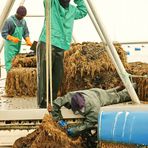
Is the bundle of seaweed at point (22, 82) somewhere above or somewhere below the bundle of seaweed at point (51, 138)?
above

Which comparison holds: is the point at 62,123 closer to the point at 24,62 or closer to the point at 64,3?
the point at 64,3

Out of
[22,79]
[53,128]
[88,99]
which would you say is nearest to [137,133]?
[53,128]

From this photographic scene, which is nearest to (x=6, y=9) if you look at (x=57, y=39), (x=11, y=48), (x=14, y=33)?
(x=57, y=39)

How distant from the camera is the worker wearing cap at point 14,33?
640cm

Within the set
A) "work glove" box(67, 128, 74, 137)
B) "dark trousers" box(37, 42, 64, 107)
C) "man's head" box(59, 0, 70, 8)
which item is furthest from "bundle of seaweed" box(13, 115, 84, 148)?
"man's head" box(59, 0, 70, 8)

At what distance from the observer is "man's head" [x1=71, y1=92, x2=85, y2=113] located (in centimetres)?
362

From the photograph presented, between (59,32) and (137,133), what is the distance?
153 cm

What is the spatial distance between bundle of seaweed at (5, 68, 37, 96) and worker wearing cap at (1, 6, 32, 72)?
869 mm

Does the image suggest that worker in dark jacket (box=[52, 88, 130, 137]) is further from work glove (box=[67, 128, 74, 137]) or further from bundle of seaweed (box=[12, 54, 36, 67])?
bundle of seaweed (box=[12, 54, 36, 67])

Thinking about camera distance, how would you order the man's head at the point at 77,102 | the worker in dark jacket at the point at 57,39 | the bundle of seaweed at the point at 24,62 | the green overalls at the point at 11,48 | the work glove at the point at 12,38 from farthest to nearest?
the green overalls at the point at 11,48 < the work glove at the point at 12,38 < the bundle of seaweed at the point at 24,62 < the worker in dark jacket at the point at 57,39 < the man's head at the point at 77,102

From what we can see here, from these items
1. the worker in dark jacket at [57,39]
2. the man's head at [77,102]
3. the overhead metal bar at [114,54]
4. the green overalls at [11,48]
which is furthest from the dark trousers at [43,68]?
the green overalls at [11,48]

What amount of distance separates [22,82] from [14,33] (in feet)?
4.36

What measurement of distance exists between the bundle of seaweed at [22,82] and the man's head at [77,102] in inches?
77.9

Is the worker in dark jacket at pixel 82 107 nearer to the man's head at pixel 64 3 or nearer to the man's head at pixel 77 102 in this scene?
the man's head at pixel 77 102
